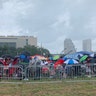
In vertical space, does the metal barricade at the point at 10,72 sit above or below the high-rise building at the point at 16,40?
below

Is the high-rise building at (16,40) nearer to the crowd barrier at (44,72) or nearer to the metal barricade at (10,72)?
the crowd barrier at (44,72)

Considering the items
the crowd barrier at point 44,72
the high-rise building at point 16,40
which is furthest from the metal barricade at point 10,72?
the high-rise building at point 16,40

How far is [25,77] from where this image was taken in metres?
20.3

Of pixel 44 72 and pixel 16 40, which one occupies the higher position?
pixel 16 40

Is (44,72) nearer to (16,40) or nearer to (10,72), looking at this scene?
(10,72)

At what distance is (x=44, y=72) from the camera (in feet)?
69.3

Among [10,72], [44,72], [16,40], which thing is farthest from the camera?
[16,40]

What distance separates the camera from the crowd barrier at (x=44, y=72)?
20.5 meters

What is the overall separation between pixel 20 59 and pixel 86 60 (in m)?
5.09

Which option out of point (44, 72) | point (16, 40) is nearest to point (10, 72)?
point (44, 72)

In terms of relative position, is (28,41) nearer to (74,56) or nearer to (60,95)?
(74,56)

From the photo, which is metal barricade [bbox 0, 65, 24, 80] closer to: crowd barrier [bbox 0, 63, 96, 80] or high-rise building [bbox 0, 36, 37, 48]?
crowd barrier [bbox 0, 63, 96, 80]

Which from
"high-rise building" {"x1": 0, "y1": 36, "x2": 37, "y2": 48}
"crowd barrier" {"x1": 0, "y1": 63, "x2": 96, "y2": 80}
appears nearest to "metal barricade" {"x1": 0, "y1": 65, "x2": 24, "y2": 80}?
"crowd barrier" {"x1": 0, "y1": 63, "x2": 96, "y2": 80}

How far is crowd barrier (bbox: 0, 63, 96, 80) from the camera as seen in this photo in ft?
67.3
